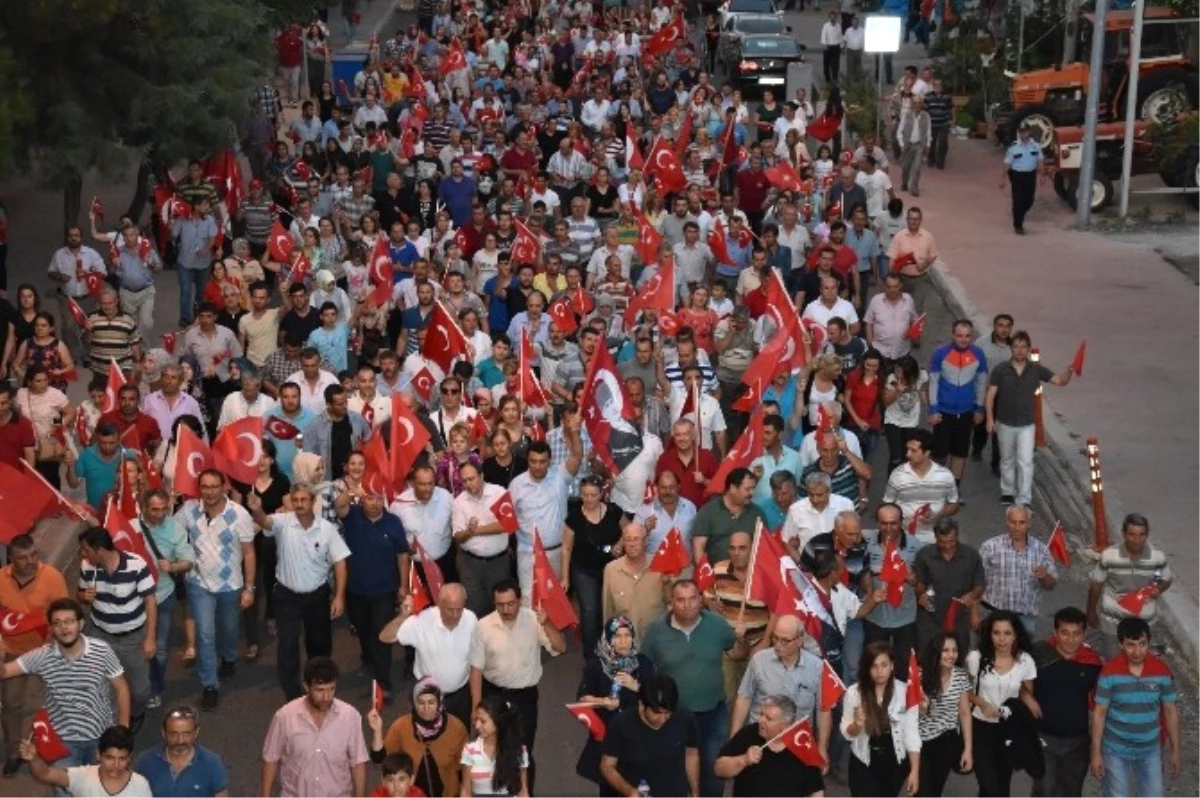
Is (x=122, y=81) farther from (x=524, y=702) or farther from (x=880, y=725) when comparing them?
(x=880, y=725)

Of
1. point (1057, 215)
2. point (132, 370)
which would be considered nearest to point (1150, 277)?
point (1057, 215)

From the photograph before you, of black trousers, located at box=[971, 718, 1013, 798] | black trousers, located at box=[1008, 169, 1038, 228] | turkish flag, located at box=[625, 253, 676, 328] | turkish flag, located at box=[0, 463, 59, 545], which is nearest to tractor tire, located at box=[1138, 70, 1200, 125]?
black trousers, located at box=[1008, 169, 1038, 228]

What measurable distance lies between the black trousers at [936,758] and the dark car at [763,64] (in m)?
28.4

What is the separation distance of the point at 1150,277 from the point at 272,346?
39.7 feet

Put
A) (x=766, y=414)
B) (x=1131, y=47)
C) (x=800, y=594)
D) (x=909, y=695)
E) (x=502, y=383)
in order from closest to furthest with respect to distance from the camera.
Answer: (x=909, y=695) < (x=800, y=594) < (x=766, y=414) < (x=502, y=383) < (x=1131, y=47)

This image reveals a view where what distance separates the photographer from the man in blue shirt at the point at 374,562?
13312mm

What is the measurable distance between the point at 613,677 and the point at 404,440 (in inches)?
157

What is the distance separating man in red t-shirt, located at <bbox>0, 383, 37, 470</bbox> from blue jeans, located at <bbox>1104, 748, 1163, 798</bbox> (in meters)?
7.41

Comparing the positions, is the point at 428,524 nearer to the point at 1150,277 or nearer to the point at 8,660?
the point at 8,660

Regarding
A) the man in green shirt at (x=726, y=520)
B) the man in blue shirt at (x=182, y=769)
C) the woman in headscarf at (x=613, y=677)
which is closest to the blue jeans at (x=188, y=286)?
the man in green shirt at (x=726, y=520)

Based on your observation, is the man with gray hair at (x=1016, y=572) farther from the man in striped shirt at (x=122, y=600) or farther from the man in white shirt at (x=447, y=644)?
the man in striped shirt at (x=122, y=600)

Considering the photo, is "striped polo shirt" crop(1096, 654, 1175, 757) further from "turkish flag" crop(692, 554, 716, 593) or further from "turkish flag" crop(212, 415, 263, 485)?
"turkish flag" crop(212, 415, 263, 485)

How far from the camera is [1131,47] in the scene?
29.8m

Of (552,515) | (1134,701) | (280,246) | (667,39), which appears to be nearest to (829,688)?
(1134,701)
